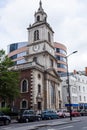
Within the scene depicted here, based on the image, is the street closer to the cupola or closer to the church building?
the church building

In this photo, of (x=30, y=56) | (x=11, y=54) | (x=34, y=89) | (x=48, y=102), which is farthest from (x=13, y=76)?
(x=11, y=54)

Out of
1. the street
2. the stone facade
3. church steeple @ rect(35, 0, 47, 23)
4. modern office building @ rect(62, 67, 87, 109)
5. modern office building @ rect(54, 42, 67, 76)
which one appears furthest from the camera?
modern office building @ rect(54, 42, 67, 76)

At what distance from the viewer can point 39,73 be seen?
4719 centimetres

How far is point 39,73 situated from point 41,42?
30.4 feet

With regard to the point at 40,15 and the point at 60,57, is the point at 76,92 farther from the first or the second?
the point at 40,15

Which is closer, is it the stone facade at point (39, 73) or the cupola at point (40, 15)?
the stone facade at point (39, 73)

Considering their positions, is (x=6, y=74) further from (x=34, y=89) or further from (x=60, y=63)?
(x=60, y=63)

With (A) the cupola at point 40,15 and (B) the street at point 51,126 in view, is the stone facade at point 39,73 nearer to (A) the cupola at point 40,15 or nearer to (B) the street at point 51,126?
(A) the cupola at point 40,15

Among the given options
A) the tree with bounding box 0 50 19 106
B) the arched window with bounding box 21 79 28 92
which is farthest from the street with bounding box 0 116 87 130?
the arched window with bounding box 21 79 28 92

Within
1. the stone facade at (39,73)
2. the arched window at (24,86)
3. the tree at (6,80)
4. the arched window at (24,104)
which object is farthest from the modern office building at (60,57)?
the tree at (6,80)

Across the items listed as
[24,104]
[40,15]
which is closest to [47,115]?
[24,104]

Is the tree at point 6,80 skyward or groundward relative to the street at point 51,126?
skyward

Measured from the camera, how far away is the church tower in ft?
169

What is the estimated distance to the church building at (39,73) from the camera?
44.5 meters
